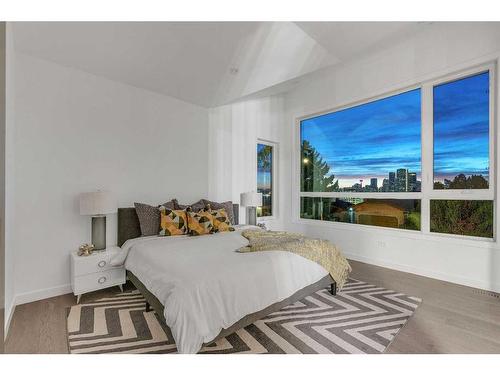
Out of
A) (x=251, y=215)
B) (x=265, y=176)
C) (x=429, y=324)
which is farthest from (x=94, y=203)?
(x=429, y=324)

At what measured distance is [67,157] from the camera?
291 centimetres

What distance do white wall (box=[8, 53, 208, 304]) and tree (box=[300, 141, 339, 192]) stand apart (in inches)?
107

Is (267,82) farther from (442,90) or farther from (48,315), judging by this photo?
(48,315)

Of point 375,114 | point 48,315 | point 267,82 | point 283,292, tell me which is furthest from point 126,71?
point 375,114

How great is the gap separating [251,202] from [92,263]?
7.78 feet

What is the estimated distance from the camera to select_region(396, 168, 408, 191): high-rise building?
3791 mm

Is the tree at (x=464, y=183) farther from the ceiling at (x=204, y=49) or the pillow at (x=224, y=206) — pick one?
the pillow at (x=224, y=206)

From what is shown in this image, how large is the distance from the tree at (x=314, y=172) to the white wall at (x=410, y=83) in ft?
2.30

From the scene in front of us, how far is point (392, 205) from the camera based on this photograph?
396 centimetres

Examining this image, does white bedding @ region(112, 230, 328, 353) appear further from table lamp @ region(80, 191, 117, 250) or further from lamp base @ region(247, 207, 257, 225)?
lamp base @ region(247, 207, 257, 225)

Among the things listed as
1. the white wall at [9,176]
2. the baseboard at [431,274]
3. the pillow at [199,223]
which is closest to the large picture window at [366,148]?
the baseboard at [431,274]

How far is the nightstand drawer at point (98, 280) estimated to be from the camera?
103 inches

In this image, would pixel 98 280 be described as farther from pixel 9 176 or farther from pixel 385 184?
pixel 385 184
